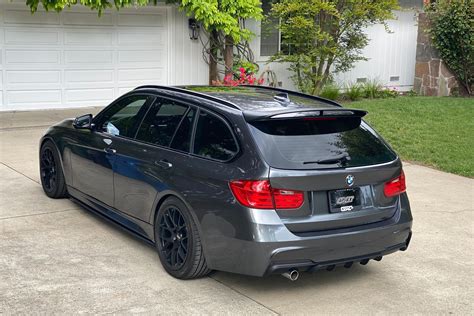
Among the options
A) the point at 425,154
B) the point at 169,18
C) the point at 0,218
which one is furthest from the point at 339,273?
the point at 169,18

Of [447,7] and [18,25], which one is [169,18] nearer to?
[18,25]

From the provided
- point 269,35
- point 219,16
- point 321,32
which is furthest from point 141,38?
point 321,32

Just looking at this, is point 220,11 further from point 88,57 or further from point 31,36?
point 31,36

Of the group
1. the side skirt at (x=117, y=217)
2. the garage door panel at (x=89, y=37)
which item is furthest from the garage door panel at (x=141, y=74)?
the side skirt at (x=117, y=217)

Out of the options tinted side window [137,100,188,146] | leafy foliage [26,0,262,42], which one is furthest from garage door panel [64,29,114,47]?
tinted side window [137,100,188,146]

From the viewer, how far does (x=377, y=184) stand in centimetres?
508

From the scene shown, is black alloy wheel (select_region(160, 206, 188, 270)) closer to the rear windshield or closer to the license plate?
the rear windshield

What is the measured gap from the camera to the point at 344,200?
Result: 16.0 ft

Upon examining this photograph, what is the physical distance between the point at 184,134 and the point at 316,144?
1.14 m

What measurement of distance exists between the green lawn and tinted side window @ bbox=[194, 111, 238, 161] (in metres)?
5.52

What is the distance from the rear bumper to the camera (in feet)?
15.0

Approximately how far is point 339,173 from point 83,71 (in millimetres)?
11043

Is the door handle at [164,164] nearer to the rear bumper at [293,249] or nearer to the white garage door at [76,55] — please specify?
the rear bumper at [293,249]

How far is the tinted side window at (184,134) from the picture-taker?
5352mm
